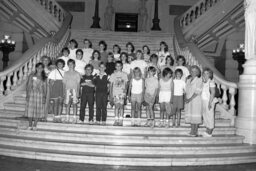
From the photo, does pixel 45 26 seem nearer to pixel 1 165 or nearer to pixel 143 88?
pixel 143 88

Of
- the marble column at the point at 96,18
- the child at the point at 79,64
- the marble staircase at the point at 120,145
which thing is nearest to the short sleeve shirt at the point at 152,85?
Result: the marble staircase at the point at 120,145

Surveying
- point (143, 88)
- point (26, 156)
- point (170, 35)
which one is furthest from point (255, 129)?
point (170, 35)

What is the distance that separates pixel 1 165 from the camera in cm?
572

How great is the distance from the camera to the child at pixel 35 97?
7.23 metres

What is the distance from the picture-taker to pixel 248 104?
25.5 feet

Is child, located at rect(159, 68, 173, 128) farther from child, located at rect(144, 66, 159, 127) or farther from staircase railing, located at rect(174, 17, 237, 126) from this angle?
staircase railing, located at rect(174, 17, 237, 126)

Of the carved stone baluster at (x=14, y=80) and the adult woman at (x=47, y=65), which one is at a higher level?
the adult woman at (x=47, y=65)

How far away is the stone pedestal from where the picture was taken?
299 inches

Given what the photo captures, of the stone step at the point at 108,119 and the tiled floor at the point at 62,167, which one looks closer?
the tiled floor at the point at 62,167

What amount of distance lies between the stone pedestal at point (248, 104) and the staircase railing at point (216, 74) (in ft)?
0.98

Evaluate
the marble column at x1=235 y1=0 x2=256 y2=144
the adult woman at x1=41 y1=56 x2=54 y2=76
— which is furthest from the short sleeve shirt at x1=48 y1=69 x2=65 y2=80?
the marble column at x1=235 y1=0 x2=256 y2=144

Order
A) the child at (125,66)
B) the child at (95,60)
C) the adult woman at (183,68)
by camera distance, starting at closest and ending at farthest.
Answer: the adult woman at (183,68)
the child at (95,60)
the child at (125,66)

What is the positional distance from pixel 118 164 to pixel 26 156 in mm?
1730

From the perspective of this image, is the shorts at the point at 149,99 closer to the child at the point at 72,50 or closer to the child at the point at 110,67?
the child at the point at 110,67
